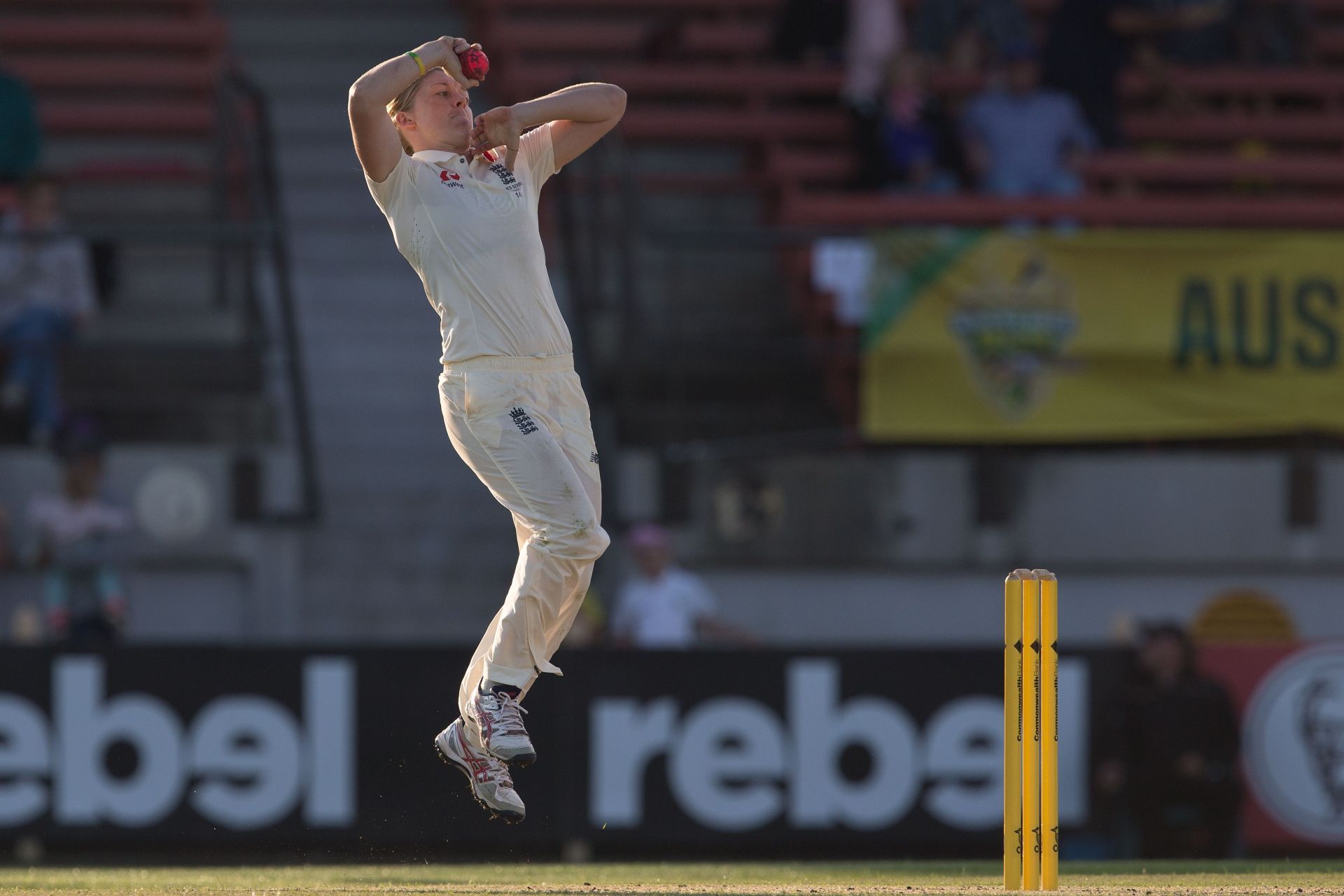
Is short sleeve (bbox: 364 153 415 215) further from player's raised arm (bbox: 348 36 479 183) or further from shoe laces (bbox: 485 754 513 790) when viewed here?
shoe laces (bbox: 485 754 513 790)

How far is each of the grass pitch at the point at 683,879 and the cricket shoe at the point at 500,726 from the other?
1.90 feet

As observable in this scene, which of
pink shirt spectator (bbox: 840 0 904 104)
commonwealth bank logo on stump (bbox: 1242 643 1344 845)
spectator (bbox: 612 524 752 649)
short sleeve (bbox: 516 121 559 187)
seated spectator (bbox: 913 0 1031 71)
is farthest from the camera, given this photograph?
seated spectator (bbox: 913 0 1031 71)

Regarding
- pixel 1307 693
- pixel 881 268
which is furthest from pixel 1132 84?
pixel 1307 693

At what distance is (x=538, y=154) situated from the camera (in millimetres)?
7641

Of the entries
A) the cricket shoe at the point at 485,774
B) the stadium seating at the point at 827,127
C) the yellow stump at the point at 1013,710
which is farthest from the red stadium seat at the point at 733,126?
the yellow stump at the point at 1013,710

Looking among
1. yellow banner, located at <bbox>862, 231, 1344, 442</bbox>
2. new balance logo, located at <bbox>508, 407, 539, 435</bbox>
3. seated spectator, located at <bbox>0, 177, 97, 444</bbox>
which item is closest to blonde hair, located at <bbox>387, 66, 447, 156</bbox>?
new balance logo, located at <bbox>508, 407, 539, 435</bbox>

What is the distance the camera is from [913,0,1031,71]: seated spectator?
15617mm

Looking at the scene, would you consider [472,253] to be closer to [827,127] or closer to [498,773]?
[498,773]

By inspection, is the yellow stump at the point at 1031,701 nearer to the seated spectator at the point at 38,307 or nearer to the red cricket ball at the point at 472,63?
the red cricket ball at the point at 472,63

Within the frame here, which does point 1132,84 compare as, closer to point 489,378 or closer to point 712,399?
point 712,399

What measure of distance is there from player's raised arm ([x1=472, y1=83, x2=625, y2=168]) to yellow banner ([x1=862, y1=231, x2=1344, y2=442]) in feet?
18.2

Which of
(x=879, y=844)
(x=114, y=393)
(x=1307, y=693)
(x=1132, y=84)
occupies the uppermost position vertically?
(x=1132, y=84)

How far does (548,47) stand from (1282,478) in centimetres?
621

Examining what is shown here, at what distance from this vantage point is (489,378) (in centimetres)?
720
